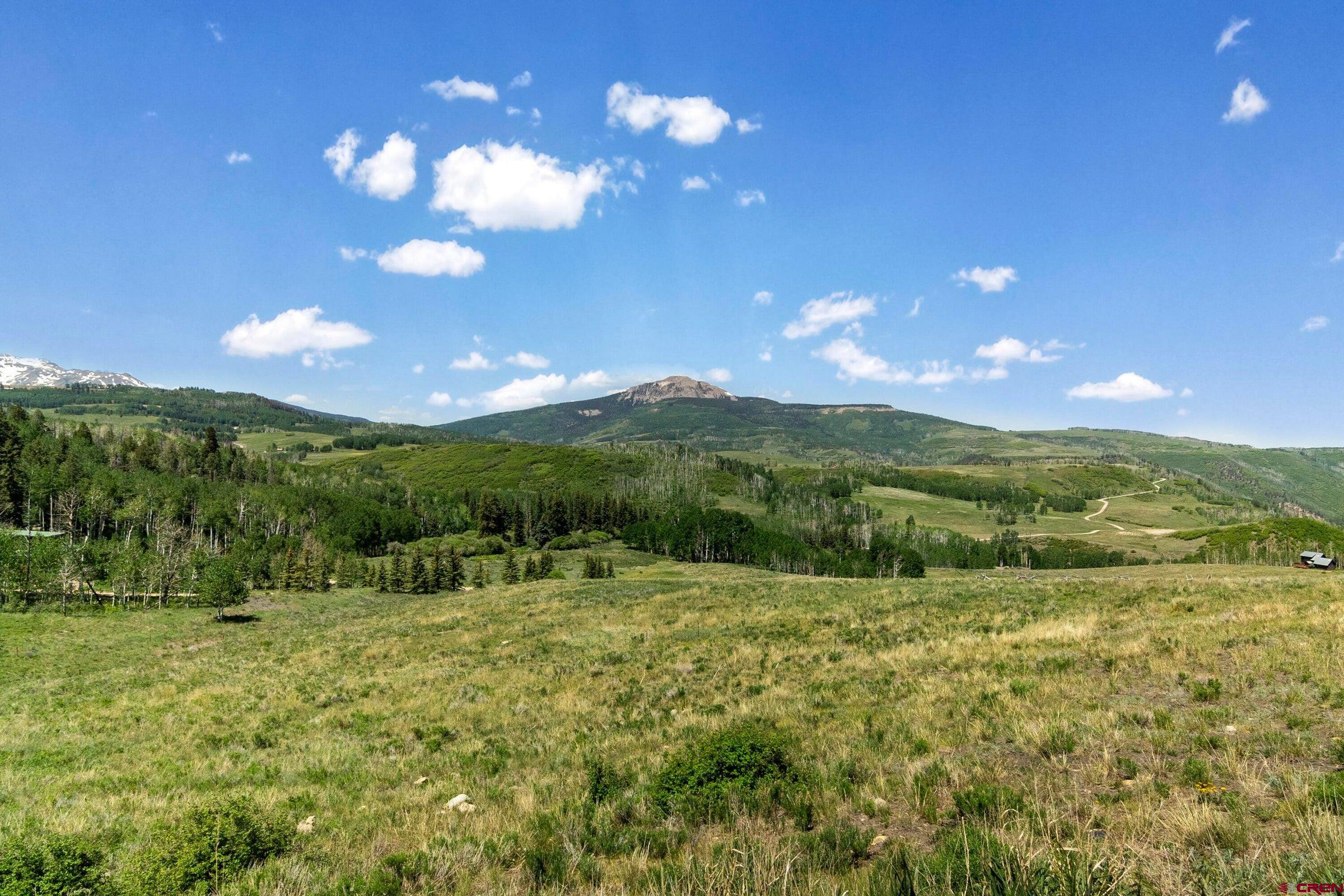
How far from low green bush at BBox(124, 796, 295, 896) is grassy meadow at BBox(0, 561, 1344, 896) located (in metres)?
0.35

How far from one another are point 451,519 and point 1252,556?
225353 mm

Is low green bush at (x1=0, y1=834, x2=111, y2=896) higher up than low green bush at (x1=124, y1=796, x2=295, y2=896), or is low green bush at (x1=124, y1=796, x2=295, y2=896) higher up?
low green bush at (x1=0, y1=834, x2=111, y2=896)

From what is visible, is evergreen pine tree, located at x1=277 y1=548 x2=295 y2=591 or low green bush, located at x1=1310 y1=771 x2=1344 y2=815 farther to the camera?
evergreen pine tree, located at x1=277 y1=548 x2=295 y2=591

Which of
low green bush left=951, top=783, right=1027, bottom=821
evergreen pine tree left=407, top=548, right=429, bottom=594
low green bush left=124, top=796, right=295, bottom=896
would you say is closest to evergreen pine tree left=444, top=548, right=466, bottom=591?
evergreen pine tree left=407, top=548, right=429, bottom=594

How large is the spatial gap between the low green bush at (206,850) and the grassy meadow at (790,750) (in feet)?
1.16

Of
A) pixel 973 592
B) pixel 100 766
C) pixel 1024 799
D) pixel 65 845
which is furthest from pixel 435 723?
pixel 973 592

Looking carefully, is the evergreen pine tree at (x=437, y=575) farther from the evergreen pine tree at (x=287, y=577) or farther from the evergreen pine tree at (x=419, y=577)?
the evergreen pine tree at (x=287, y=577)

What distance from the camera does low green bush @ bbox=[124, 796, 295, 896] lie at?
7273 mm

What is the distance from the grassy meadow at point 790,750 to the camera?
6480 mm

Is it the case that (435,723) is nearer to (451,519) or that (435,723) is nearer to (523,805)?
(523,805)

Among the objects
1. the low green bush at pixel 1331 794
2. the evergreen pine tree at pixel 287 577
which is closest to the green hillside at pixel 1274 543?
the low green bush at pixel 1331 794

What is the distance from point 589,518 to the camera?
577 feet

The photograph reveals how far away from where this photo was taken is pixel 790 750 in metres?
11.1

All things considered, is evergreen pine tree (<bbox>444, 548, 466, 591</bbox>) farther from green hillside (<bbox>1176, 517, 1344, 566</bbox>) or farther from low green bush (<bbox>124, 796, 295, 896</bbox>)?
green hillside (<bbox>1176, 517, 1344, 566</bbox>)
